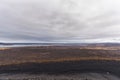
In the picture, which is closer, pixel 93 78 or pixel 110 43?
pixel 93 78

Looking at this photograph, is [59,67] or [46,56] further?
[46,56]

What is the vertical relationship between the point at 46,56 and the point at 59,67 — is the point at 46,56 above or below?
above

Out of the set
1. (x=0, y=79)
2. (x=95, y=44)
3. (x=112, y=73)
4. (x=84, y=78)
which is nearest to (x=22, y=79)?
(x=0, y=79)

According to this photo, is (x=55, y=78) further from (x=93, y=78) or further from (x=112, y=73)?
(x=112, y=73)

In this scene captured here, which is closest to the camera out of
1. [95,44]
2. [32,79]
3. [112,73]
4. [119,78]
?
[32,79]

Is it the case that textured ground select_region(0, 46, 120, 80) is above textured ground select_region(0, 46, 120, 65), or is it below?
below

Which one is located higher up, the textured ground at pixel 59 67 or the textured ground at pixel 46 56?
the textured ground at pixel 46 56

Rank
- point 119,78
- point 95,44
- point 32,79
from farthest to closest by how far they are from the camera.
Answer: point 95,44 < point 119,78 < point 32,79

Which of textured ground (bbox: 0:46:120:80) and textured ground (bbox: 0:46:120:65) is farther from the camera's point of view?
textured ground (bbox: 0:46:120:65)

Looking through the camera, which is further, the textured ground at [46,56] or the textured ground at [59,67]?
the textured ground at [46,56]
